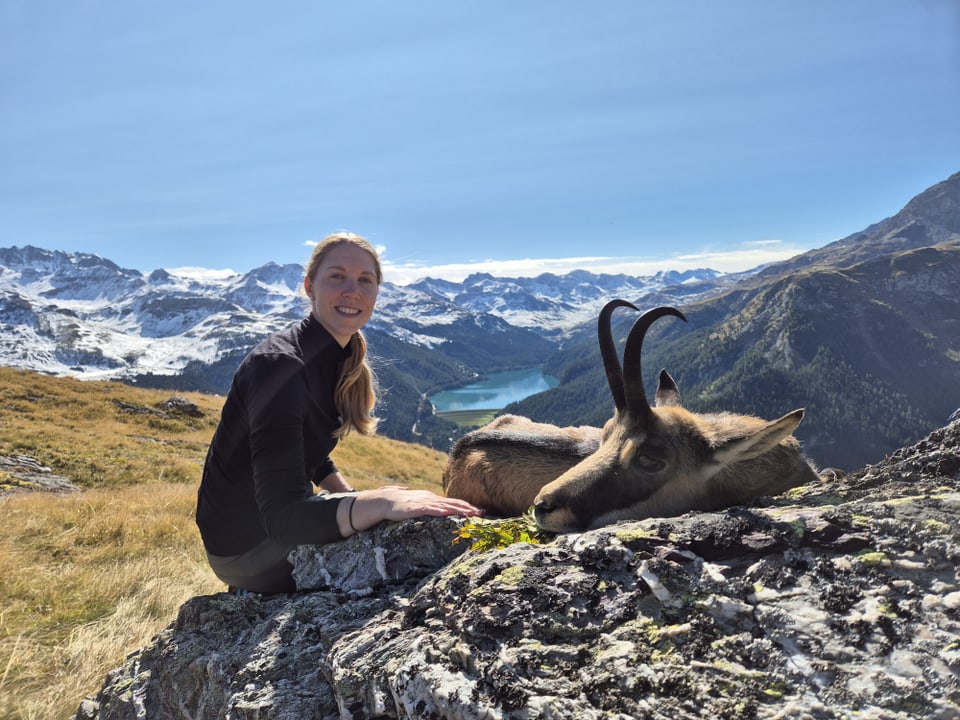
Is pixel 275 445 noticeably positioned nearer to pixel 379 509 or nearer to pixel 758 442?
pixel 379 509

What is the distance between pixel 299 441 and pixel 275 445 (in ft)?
0.65

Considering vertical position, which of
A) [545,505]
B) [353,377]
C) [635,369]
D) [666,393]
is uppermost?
[353,377]

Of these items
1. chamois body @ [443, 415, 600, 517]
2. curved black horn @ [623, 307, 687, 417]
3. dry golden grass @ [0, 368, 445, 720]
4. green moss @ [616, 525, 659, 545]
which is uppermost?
curved black horn @ [623, 307, 687, 417]

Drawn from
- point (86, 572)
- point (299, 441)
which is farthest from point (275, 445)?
point (86, 572)

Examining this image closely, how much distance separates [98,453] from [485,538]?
26322 mm

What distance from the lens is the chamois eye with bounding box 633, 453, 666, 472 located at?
5777 millimetres

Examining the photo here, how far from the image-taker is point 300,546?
4.79 m

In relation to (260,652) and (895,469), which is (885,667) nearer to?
(895,469)

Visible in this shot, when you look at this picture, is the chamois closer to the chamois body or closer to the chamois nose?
the chamois nose

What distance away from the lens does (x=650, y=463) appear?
19.0 ft

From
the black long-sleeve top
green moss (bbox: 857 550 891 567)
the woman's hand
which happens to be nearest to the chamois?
the woman's hand

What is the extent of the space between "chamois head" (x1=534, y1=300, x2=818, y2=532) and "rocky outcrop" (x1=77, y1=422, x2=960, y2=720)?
1.63m

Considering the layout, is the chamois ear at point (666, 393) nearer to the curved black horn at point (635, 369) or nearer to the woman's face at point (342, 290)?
the curved black horn at point (635, 369)

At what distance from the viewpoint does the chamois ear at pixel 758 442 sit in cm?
493
